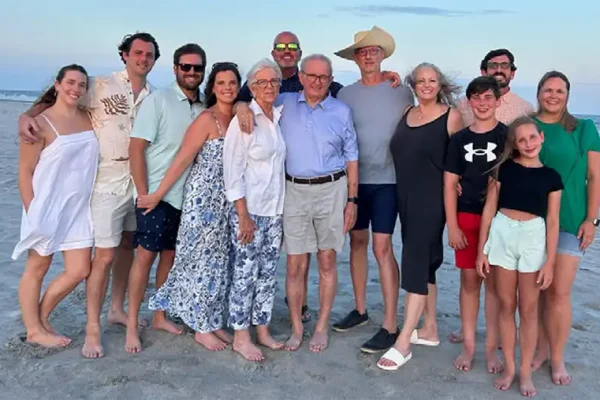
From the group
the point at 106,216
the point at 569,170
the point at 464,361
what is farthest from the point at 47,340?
the point at 569,170

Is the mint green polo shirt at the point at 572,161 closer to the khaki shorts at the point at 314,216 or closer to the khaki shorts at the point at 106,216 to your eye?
the khaki shorts at the point at 314,216

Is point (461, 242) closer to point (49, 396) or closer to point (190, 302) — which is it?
point (190, 302)

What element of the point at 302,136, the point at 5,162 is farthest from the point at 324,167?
the point at 5,162

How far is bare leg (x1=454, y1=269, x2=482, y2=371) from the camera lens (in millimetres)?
4262

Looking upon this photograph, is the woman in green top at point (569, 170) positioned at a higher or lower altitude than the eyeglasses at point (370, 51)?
lower

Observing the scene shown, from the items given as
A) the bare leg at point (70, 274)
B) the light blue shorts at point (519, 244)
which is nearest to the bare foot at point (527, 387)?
the light blue shorts at point (519, 244)

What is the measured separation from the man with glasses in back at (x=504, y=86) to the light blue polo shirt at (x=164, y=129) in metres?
2.25

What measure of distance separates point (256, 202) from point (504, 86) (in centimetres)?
238

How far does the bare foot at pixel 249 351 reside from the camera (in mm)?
4340

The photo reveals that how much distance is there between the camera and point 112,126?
4355mm

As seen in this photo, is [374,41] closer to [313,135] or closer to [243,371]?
[313,135]

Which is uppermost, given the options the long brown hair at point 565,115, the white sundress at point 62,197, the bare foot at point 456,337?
the long brown hair at point 565,115

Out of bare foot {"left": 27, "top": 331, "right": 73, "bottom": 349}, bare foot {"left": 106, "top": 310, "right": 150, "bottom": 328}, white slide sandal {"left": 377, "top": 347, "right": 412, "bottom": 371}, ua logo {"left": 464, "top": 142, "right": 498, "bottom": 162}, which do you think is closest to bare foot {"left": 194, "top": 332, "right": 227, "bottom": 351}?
bare foot {"left": 106, "top": 310, "right": 150, "bottom": 328}

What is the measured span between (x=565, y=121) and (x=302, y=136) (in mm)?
1927
